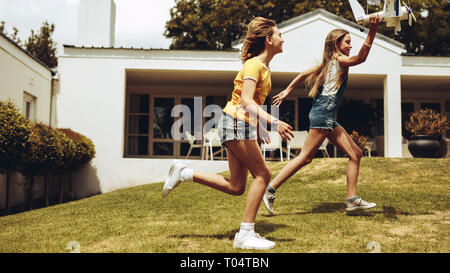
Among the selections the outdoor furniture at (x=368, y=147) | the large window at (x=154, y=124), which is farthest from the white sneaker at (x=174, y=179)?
the large window at (x=154, y=124)

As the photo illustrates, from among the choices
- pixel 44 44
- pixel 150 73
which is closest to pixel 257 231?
pixel 150 73

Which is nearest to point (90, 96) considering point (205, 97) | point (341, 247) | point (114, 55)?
point (114, 55)

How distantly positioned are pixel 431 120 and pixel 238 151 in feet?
31.4

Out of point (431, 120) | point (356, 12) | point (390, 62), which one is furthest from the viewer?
point (390, 62)

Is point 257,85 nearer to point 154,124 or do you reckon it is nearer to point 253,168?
point 253,168

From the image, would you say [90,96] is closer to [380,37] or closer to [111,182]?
[111,182]

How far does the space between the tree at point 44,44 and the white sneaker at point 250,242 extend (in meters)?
22.2

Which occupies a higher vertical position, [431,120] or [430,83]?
[430,83]

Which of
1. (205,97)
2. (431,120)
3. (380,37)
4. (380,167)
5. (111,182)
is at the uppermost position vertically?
(380,37)

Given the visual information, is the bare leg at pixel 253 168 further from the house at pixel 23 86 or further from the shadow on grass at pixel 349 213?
the house at pixel 23 86

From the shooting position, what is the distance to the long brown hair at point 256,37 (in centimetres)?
328

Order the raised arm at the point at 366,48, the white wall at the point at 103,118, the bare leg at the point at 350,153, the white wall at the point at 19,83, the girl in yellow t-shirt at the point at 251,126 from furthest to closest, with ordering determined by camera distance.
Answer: the white wall at the point at 103,118 → the white wall at the point at 19,83 → the bare leg at the point at 350,153 → the raised arm at the point at 366,48 → the girl in yellow t-shirt at the point at 251,126

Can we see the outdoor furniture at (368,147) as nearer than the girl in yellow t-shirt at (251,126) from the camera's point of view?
No

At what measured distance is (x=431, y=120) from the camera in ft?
35.6
